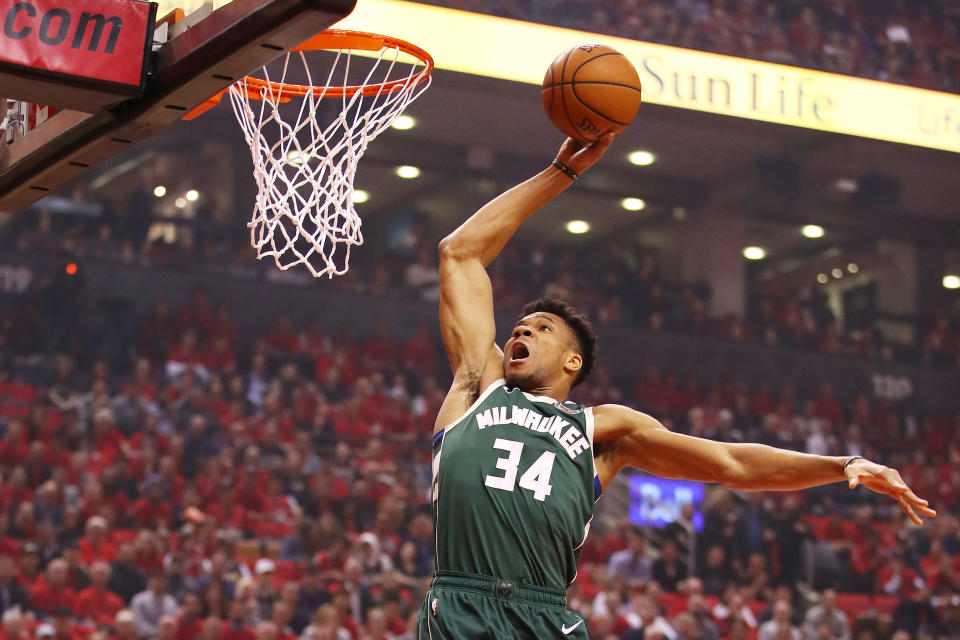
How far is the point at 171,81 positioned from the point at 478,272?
3.48 feet

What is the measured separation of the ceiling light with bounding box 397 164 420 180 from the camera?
46.1 ft

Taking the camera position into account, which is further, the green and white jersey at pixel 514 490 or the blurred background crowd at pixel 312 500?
the blurred background crowd at pixel 312 500

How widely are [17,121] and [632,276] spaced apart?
38.1 feet

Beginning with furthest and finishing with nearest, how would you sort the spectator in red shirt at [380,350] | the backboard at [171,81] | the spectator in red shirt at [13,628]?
1. the spectator in red shirt at [380,350]
2. the spectator in red shirt at [13,628]
3. the backboard at [171,81]

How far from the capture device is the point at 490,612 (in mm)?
3023

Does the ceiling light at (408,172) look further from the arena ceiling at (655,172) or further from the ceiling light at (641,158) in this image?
the ceiling light at (641,158)

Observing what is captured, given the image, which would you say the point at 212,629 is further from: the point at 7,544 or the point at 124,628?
the point at 7,544

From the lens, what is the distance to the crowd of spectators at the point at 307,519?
837 cm

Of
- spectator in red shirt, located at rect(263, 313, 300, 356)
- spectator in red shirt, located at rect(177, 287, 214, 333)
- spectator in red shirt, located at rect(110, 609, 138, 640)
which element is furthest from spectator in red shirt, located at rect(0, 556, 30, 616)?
spectator in red shirt, located at rect(263, 313, 300, 356)

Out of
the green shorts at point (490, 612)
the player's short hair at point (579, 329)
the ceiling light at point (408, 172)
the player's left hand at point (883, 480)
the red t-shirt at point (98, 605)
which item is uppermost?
the ceiling light at point (408, 172)

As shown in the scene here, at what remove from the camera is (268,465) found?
32.8ft

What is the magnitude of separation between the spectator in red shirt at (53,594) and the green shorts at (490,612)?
568cm

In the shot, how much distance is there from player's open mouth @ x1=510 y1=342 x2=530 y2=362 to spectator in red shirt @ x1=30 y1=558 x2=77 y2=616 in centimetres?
569

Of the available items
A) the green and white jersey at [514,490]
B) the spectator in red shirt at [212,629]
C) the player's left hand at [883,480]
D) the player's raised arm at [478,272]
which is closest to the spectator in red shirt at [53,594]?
the spectator in red shirt at [212,629]
